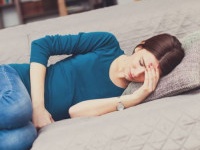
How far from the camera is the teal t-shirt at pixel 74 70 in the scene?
1.40 metres

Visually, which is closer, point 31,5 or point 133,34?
point 133,34

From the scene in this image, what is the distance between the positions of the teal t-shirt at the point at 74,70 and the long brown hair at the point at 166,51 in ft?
0.59

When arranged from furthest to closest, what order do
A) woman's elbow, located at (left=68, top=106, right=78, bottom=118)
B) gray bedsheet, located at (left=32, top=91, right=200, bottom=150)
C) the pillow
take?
woman's elbow, located at (left=68, top=106, right=78, bottom=118) → the pillow → gray bedsheet, located at (left=32, top=91, right=200, bottom=150)

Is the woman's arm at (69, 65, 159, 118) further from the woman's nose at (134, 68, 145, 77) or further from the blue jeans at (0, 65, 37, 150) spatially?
the blue jeans at (0, 65, 37, 150)

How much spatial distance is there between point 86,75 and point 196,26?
0.61m

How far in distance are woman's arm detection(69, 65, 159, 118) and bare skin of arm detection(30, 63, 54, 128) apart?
0.37 ft

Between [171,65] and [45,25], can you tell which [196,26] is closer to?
[171,65]

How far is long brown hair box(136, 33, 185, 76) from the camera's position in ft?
4.30

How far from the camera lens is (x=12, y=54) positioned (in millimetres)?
1647

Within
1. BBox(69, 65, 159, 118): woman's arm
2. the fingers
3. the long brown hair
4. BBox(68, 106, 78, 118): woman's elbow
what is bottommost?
BBox(68, 106, 78, 118): woman's elbow

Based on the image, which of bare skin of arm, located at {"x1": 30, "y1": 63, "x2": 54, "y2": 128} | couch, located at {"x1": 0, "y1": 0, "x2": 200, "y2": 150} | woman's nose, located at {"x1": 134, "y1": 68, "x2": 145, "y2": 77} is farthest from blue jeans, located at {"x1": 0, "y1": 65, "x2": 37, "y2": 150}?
woman's nose, located at {"x1": 134, "y1": 68, "x2": 145, "y2": 77}

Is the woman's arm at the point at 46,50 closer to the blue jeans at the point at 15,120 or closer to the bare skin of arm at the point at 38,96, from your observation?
the bare skin of arm at the point at 38,96

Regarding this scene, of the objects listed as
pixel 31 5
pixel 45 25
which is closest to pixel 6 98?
pixel 45 25

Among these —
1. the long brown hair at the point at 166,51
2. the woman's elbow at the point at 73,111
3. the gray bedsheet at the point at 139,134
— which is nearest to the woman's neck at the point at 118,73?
the long brown hair at the point at 166,51
